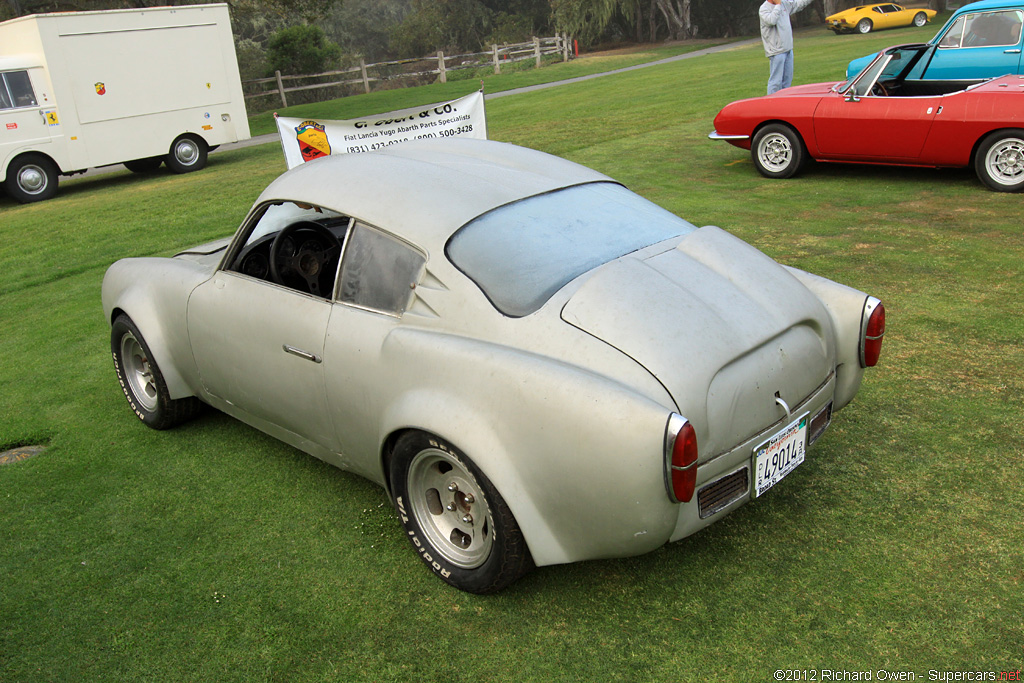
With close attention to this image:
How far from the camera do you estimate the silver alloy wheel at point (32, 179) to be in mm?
14562

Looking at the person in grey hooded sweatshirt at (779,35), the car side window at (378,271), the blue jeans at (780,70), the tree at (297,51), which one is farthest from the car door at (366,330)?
the tree at (297,51)

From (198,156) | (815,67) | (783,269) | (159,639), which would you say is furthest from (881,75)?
(198,156)

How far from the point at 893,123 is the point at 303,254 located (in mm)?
6720

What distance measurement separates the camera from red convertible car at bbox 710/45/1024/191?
7863 mm

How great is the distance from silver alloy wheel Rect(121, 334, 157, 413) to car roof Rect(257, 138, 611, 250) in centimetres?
146

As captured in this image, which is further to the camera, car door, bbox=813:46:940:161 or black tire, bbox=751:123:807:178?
black tire, bbox=751:123:807:178

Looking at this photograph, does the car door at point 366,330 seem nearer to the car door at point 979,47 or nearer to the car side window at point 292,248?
the car side window at point 292,248

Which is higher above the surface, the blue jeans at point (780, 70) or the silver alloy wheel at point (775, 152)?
the blue jeans at point (780, 70)

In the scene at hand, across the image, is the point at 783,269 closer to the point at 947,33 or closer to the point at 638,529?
the point at 638,529

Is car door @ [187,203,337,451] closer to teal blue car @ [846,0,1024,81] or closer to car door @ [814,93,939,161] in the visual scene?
car door @ [814,93,939,161]

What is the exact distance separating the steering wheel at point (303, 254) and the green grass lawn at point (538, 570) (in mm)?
668

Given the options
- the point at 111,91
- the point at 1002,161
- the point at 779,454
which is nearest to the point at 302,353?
the point at 779,454

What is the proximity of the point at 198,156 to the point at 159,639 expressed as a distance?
50.6ft

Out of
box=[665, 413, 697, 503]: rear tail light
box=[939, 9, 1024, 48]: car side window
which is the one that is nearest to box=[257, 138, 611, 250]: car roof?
box=[665, 413, 697, 503]: rear tail light
